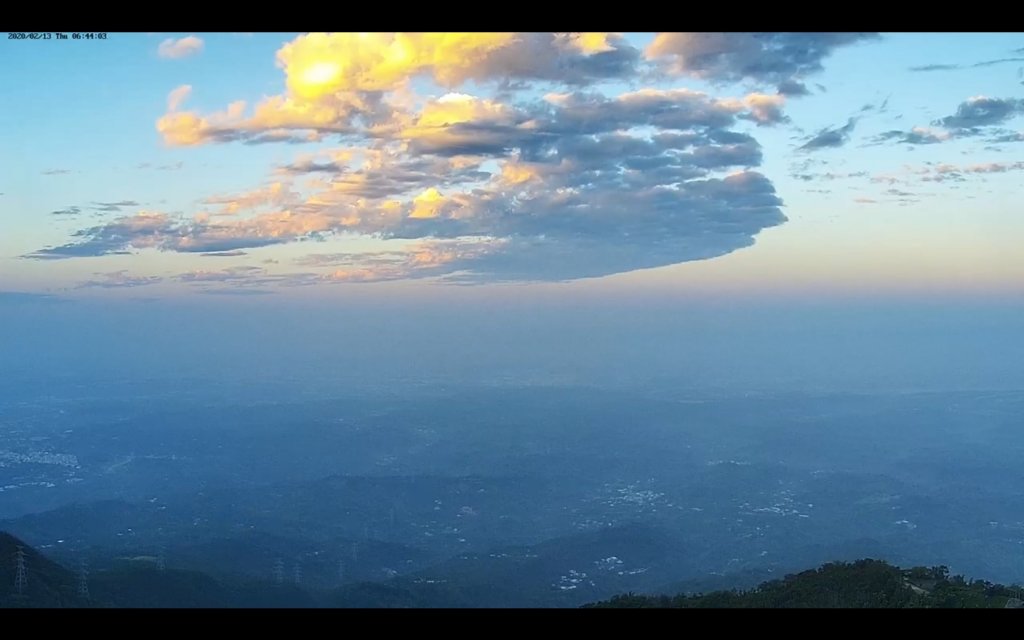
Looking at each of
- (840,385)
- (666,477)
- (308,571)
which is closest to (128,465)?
(308,571)

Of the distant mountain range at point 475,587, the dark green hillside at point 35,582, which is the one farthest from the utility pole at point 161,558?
the dark green hillside at point 35,582

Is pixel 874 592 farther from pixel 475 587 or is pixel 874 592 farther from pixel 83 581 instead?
pixel 475 587

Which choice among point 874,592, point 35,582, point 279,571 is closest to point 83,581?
point 35,582

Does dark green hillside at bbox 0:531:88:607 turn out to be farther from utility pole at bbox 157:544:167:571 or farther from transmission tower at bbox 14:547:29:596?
utility pole at bbox 157:544:167:571

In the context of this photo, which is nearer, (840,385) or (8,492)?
(8,492)
